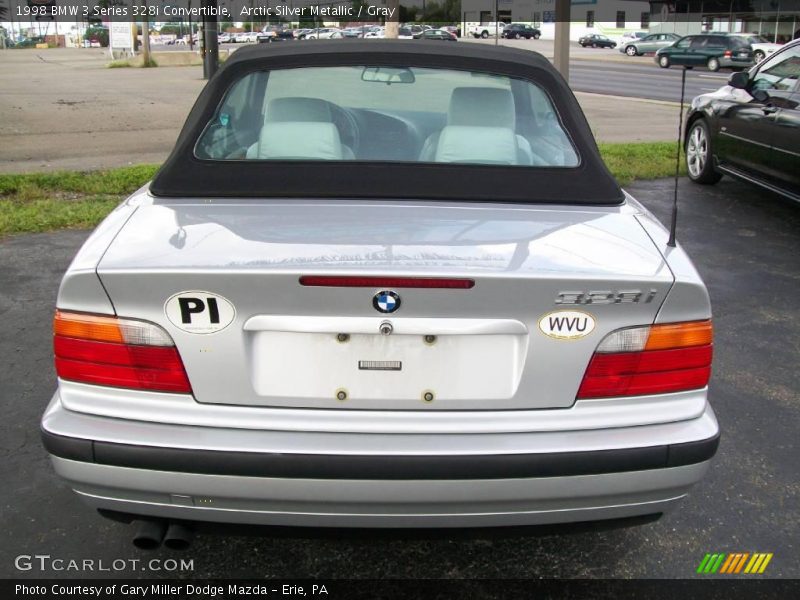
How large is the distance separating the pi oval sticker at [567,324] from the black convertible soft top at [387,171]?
740mm

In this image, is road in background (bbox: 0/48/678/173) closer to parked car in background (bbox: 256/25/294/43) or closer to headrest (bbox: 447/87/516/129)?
headrest (bbox: 447/87/516/129)

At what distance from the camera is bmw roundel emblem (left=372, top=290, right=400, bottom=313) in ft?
6.72

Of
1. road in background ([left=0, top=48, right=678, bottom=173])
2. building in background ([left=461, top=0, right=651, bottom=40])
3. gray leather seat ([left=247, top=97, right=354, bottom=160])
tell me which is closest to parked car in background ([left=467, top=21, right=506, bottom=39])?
building in background ([left=461, top=0, right=651, bottom=40])

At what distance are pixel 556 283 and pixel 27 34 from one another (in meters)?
112

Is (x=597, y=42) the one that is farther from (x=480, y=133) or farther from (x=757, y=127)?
(x=480, y=133)

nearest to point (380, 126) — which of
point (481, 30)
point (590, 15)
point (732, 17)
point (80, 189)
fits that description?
point (80, 189)

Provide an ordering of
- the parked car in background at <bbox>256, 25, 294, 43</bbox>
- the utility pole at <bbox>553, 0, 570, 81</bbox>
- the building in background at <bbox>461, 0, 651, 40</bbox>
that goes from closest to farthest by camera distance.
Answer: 1. the utility pole at <bbox>553, 0, 570, 81</bbox>
2. the parked car in background at <bbox>256, 25, 294, 43</bbox>
3. the building in background at <bbox>461, 0, 651, 40</bbox>

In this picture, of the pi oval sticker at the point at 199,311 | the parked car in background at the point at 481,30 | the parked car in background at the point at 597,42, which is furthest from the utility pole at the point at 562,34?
the parked car in background at the point at 597,42

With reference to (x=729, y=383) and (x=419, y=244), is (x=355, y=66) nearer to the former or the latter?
(x=419, y=244)

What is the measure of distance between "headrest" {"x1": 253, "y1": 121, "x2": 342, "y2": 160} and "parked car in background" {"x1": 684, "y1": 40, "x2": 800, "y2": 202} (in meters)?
5.03

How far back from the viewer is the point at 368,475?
203 centimetres

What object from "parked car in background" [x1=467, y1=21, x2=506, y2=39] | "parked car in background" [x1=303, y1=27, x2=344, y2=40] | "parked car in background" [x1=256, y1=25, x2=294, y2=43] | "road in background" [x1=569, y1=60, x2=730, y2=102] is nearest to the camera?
"parked car in background" [x1=303, y1=27, x2=344, y2=40]

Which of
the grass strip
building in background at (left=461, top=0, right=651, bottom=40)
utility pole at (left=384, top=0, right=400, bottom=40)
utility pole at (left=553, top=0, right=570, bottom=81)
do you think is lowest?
the grass strip

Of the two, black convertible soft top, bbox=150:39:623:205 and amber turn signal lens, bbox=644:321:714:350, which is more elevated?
black convertible soft top, bbox=150:39:623:205
